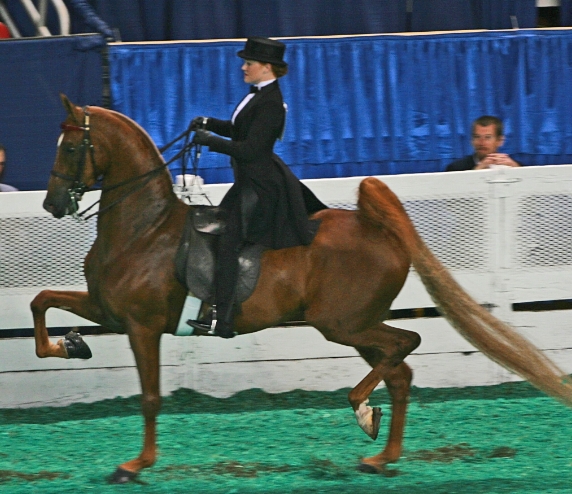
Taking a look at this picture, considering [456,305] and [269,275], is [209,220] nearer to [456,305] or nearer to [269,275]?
[269,275]

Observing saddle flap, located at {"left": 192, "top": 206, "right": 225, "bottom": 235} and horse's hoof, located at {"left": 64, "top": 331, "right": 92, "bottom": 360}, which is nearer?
saddle flap, located at {"left": 192, "top": 206, "right": 225, "bottom": 235}

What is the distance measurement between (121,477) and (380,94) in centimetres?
449

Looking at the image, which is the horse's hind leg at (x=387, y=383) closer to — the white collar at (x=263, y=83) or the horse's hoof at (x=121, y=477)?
the horse's hoof at (x=121, y=477)

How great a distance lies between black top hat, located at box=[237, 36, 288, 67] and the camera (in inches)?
205

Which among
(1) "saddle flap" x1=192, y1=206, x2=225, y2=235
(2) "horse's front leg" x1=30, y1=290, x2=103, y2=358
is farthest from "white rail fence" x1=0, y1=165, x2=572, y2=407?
(1) "saddle flap" x1=192, y1=206, x2=225, y2=235

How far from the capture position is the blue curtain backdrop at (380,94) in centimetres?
828

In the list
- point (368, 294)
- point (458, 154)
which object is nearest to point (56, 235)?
point (368, 294)

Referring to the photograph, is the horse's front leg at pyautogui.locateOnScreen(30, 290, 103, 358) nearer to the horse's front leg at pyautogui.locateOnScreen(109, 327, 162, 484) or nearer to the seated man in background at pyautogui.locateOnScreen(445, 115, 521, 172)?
the horse's front leg at pyautogui.locateOnScreen(109, 327, 162, 484)

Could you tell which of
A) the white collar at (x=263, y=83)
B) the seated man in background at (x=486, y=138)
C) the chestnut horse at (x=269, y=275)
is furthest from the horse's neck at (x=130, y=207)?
the seated man in background at (x=486, y=138)

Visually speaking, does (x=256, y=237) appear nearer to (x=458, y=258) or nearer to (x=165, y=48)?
(x=458, y=258)

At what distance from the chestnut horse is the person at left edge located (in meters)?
0.12

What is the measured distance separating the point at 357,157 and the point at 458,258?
1934 millimetres

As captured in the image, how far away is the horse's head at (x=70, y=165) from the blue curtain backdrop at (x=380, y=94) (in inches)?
119

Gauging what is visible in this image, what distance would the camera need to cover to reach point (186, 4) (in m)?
8.71
